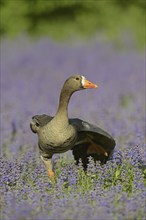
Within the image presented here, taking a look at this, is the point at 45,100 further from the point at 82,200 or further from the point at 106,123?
the point at 82,200

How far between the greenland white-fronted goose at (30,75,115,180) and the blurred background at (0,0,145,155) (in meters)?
3.27

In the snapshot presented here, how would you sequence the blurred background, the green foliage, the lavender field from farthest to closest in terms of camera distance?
the green foliage < the blurred background < the lavender field

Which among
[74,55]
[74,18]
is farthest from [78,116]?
[74,18]

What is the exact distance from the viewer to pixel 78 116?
36.3 feet

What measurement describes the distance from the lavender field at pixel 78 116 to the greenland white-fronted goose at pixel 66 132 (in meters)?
0.19

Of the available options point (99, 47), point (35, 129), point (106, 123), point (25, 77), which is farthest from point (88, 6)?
point (35, 129)

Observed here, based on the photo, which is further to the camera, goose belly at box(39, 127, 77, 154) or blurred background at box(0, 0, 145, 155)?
blurred background at box(0, 0, 145, 155)

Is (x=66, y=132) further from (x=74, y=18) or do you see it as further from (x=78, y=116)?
(x=74, y=18)

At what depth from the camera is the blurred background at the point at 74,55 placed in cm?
1225

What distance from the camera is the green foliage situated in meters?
20.4

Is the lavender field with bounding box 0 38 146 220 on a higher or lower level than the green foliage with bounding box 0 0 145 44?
lower

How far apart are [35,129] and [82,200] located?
5.57ft

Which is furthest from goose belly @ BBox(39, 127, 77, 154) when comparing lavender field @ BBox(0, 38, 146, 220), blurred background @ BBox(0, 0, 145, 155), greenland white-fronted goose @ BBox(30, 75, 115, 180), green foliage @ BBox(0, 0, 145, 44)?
green foliage @ BBox(0, 0, 145, 44)

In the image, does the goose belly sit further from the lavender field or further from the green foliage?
the green foliage
